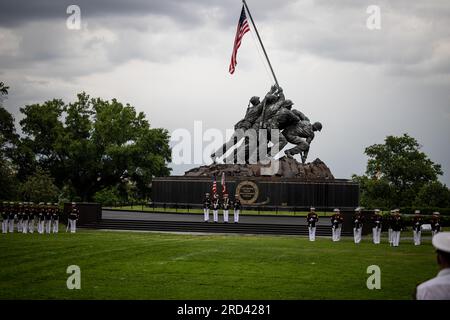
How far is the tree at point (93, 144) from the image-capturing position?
2975 inches

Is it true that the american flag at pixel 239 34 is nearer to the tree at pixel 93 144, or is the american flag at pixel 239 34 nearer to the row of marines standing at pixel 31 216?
the row of marines standing at pixel 31 216

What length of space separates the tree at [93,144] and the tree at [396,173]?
2688 cm

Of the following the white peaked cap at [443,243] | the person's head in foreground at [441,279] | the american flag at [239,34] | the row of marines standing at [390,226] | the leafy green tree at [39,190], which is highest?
the american flag at [239,34]

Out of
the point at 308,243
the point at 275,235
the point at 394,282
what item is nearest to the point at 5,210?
the point at 275,235

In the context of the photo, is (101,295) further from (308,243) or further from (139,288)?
(308,243)

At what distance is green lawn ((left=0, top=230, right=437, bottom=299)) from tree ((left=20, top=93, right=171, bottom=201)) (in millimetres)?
45038

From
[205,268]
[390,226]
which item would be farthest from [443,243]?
[390,226]

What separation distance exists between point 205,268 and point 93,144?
5669cm

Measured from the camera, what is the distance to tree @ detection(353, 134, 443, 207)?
85.9 meters

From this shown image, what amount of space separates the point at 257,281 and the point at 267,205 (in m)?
34.1

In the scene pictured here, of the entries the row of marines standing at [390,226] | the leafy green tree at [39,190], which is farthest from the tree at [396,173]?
the row of marines standing at [390,226]

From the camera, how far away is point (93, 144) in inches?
2968

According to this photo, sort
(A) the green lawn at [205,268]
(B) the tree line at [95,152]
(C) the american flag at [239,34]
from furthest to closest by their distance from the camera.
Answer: (B) the tree line at [95,152] → (C) the american flag at [239,34] → (A) the green lawn at [205,268]
